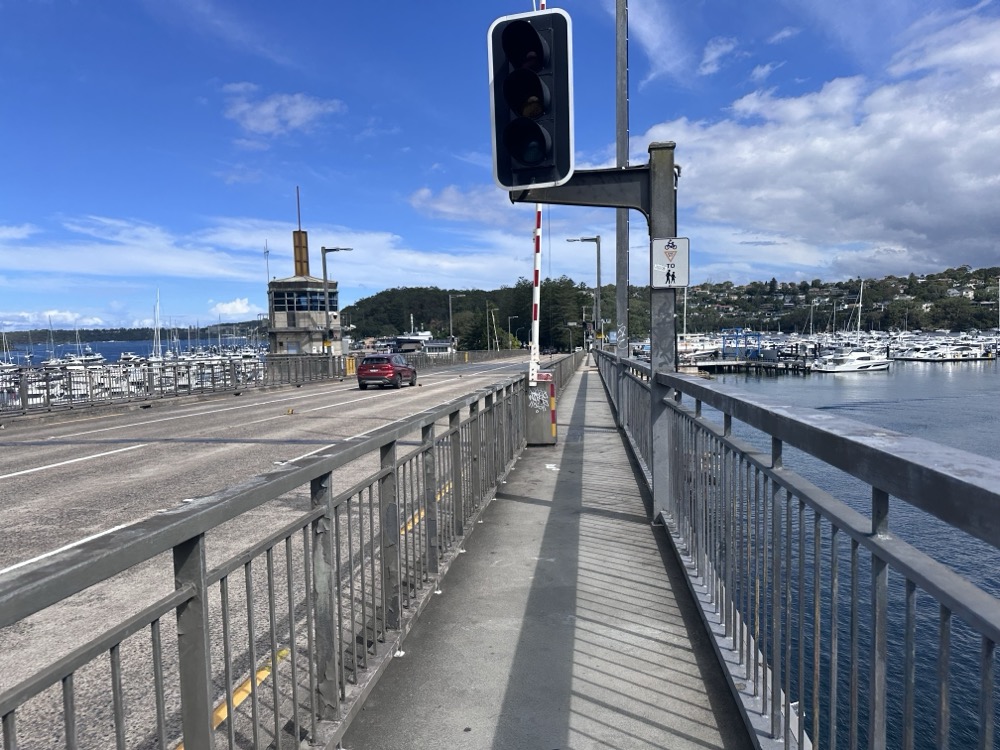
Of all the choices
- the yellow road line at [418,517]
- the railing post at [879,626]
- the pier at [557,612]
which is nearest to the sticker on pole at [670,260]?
the pier at [557,612]

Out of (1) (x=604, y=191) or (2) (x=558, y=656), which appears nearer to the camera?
(2) (x=558, y=656)

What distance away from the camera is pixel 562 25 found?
536 cm

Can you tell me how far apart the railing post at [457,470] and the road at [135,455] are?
237 cm

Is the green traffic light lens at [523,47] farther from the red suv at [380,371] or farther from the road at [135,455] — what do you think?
the red suv at [380,371]

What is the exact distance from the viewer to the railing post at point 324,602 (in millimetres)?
3004

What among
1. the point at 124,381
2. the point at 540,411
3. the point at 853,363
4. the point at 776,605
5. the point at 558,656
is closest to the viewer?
the point at 776,605

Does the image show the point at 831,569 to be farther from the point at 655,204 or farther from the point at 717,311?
the point at 717,311

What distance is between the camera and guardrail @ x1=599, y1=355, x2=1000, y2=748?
1526mm

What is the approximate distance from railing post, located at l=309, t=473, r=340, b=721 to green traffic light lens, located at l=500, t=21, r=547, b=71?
3708 mm

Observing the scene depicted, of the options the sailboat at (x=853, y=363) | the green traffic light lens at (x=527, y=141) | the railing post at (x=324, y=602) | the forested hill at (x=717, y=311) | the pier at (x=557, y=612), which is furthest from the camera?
the forested hill at (x=717, y=311)

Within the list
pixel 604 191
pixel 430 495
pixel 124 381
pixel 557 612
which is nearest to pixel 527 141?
pixel 604 191

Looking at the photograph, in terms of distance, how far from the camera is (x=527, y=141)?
18.2ft

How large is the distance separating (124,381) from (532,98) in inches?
874

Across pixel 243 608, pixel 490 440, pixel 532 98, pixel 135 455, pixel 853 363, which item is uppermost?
pixel 532 98
